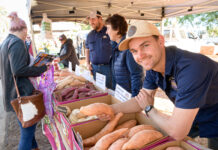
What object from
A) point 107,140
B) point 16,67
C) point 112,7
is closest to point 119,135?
point 107,140

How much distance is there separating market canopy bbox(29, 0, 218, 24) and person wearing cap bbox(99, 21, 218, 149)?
3468 mm

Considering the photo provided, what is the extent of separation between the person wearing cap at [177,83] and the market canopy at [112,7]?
3468 millimetres

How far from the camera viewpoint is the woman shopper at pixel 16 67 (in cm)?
188

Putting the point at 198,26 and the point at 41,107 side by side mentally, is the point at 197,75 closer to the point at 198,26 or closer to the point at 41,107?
the point at 41,107

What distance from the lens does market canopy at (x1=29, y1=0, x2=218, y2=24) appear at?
13.6ft

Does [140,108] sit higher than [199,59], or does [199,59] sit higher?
[199,59]

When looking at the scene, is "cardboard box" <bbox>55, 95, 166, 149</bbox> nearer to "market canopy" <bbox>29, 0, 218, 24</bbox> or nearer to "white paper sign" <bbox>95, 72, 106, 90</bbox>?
"white paper sign" <bbox>95, 72, 106, 90</bbox>

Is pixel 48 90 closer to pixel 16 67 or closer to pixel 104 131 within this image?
pixel 16 67

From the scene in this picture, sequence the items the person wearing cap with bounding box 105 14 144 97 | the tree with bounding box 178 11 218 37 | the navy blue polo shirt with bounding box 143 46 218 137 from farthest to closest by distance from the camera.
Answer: the tree with bounding box 178 11 218 37, the person wearing cap with bounding box 105 14 144 97, the navy blue polo shirt with bounding box 143 46 218 137

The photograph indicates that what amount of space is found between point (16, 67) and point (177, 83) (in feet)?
5.79

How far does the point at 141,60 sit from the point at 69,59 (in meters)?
3.91

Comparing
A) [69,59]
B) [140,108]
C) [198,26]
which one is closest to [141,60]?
[140,108]

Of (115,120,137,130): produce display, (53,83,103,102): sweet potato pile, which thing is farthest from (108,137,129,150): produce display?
(53,83,103,102): sweet potato pile

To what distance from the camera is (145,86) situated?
4.93 feet
